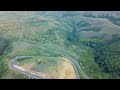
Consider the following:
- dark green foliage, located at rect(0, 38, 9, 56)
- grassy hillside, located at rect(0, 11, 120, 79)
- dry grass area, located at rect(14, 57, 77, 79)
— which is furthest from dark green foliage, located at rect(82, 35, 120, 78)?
dark green foliage, located at rect(0, 38, 9, 56)

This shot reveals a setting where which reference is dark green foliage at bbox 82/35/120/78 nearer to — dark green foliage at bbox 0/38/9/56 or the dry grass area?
the dry grass area

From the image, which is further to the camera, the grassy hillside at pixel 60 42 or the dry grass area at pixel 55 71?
the grassy hillside at pixel 60 42

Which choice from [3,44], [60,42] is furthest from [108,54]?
[3,44]

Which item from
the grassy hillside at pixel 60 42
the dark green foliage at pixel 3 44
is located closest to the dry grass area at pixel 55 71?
the grassy hillside at pixel 60 42

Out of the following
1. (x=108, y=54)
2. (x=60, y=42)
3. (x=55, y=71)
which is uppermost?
(x=60, y=42)

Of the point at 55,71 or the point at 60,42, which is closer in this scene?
the point at 55,71

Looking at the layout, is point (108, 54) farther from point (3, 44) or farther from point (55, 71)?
point (3, 44)

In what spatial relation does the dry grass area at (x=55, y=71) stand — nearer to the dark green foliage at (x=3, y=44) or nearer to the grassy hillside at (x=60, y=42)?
the grassy hillside at (x=60, y=42)

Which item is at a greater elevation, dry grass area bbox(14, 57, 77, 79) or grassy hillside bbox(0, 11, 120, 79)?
grassy hillside bbox(0, 11, 120, 79)

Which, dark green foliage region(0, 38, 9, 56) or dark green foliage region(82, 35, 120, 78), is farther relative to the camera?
dark green foliage region(0, 38, 9, 56)
